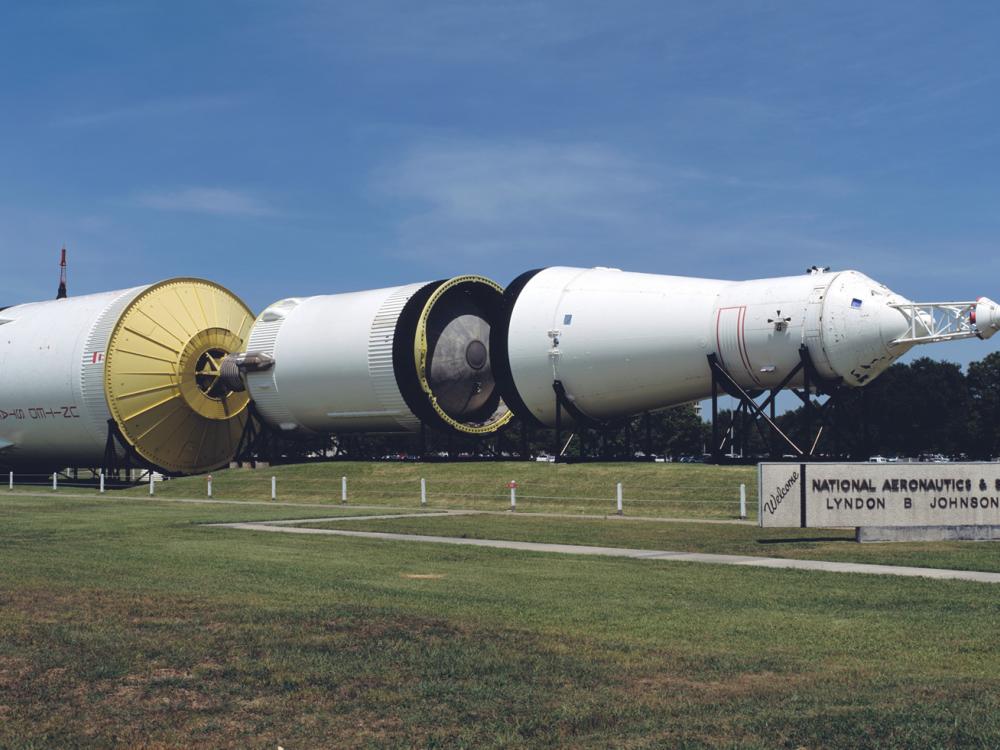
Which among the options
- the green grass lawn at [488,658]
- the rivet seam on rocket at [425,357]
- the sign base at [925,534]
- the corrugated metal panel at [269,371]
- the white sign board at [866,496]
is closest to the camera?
the green grass lawn at [488,658]

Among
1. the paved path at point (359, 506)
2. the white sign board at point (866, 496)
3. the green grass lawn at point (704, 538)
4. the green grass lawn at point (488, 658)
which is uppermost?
the white sign board at point (866, 496)

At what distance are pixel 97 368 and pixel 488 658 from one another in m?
43.6

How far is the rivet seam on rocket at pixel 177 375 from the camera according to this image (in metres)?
49.7

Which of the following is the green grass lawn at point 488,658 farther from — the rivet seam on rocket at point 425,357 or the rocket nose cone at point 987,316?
the rivet seam on rocket at point 425,357

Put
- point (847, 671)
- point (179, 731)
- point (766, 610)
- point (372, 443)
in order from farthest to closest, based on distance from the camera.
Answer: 1. point (372, 443)
2. point (766, 610)
3. point (847, 671)
4. point (179, 731)

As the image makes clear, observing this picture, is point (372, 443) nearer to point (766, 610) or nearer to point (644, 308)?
point (644, 308)

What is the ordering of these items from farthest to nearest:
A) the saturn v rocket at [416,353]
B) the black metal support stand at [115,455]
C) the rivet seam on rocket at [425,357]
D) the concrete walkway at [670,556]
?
1. the black metal support stand at [115,455]
2. the rivet seam on rocket at [425,357]
3. the saturn v rocket at [416,353]
4. the concrete walkway at [670,556]

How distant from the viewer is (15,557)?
16984 millimetres

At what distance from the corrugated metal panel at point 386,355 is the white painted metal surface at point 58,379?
12950 mm

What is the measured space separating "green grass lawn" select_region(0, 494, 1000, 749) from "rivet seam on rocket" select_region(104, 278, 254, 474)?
114 ft

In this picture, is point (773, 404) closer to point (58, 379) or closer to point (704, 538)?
point (704, 538)

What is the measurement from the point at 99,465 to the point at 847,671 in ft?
165

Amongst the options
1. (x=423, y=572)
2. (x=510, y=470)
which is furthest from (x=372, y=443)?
(x=423, y=572)

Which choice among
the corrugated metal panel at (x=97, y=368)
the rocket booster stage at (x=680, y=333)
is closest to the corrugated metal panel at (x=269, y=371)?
the corrugated metal panel at (x=97, y=368)
